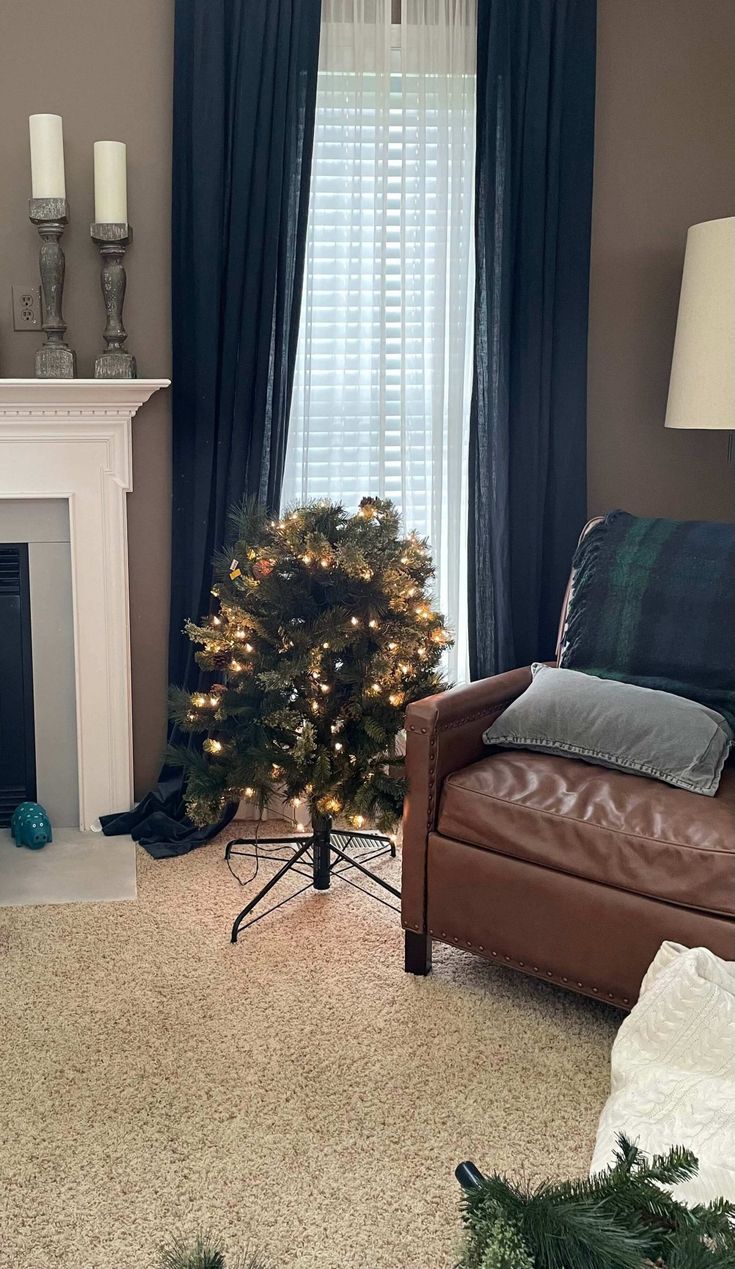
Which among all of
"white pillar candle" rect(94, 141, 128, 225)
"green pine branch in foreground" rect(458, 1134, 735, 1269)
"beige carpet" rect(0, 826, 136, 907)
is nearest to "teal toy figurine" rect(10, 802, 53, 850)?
"beige carpet" rect(0, 826, 136, 907)

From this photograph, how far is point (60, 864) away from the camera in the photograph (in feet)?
10.5

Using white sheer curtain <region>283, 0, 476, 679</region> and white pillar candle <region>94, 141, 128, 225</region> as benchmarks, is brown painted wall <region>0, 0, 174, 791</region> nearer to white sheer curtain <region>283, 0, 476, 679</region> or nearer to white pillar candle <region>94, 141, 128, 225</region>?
white pillar candle <region>94, 141, 128, 225</region>

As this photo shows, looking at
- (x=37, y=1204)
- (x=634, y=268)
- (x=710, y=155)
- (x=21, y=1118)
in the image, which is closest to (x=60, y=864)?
(x=21, y=1118)

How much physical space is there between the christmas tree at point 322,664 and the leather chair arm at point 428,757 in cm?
18

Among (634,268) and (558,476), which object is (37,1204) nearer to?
(558,476)

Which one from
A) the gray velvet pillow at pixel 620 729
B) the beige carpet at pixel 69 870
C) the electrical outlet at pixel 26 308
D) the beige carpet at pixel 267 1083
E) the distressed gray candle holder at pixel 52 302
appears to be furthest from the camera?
the electrical outlet at pixel 26 308

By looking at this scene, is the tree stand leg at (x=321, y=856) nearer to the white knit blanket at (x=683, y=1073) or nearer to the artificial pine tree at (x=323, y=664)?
the artificial pine tree at (x=323, y=664)

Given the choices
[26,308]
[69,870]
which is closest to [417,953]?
[69,870]

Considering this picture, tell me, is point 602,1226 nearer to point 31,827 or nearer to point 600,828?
point 600,828

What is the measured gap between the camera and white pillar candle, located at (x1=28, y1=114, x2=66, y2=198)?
3061mm

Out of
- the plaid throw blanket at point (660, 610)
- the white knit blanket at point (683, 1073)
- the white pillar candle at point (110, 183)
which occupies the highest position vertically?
the white pillar candle at point (110, 183)

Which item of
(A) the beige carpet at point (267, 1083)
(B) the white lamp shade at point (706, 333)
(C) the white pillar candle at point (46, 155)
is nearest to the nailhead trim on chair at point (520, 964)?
(A) the beige carpet at point (267, 1083)

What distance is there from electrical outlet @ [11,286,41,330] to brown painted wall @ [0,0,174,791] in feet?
0.08

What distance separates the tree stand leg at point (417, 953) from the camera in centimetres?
262
